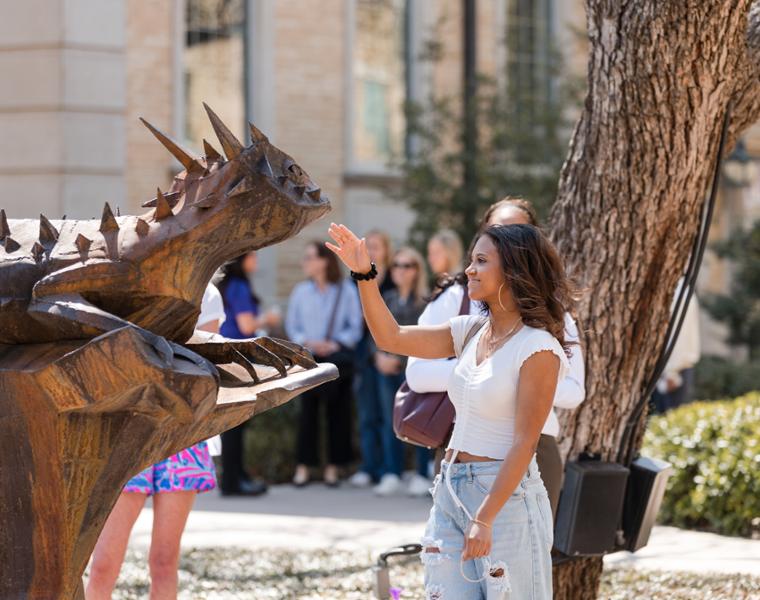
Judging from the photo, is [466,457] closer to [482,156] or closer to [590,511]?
[590,511]

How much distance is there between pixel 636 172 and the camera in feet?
18.4

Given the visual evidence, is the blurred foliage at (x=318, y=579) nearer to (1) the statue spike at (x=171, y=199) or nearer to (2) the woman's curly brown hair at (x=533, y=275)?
(2) the woman's curly brown hair at (x=533, y=275)

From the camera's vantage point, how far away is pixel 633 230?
5.68 metres

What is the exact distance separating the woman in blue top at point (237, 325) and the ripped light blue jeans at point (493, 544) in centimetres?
600

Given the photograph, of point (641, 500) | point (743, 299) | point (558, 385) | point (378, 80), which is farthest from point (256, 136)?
point (743, 299)

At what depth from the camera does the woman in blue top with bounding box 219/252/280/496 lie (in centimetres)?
1021

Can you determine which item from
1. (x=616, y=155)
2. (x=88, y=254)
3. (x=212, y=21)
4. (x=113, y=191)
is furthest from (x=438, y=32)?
(x=88, y=254)

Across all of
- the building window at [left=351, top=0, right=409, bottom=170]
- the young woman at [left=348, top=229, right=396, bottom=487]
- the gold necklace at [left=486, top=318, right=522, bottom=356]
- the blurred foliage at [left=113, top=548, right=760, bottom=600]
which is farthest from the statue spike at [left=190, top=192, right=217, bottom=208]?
the building window at [left=351, top=0, right=409, bottom=170]

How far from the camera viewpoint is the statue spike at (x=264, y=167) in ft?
12.1

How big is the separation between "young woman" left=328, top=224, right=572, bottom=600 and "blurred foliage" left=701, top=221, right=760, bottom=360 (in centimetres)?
1393

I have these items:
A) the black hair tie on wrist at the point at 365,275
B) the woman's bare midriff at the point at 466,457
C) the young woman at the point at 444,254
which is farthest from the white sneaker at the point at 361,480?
the woman's bare midriff at the point at 466,457

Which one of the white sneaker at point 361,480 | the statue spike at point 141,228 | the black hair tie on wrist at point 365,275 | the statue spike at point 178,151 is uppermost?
the statue spike at point 178,151

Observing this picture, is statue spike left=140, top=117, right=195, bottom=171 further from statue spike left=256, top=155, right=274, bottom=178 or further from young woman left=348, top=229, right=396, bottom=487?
young woman left=348, top=229, right=396, bottom=487

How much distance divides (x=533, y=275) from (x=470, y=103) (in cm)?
1097
